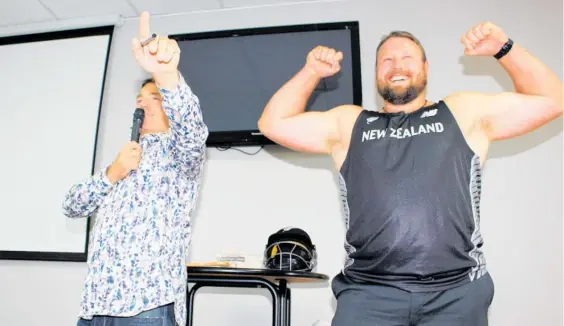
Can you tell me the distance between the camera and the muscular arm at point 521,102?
4.96 feet

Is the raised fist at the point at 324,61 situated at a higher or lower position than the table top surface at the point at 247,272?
higher

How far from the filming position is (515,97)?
5.06ft

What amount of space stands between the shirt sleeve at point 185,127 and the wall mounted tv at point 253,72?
2.76ft

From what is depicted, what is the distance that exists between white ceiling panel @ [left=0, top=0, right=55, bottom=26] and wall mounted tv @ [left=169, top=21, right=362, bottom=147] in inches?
39.5

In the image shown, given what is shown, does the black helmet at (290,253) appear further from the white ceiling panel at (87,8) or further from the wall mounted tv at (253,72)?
the white ceiling panel at (87,8)

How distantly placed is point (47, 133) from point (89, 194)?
1366 millimetres

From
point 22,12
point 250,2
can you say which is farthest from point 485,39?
point 22,12

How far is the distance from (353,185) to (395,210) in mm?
158

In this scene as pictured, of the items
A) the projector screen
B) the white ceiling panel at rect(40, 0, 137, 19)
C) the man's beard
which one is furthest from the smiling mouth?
the white ceiling panel at rect(40, 0, 137, 19)

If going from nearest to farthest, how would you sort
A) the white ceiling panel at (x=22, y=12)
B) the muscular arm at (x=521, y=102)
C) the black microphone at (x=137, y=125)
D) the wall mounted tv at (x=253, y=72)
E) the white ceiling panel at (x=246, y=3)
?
the muscular arm at (x=521, y=102) < the black microphone at (x=137, y=125) < the wall mounted tv at (x=253, y=72) < the white ceiling panel at (x=246, y=3) < the white ceiling panel at (x=22, y=12)

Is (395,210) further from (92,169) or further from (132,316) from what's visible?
(92,169)

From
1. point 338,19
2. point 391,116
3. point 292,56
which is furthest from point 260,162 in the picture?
point 391,116

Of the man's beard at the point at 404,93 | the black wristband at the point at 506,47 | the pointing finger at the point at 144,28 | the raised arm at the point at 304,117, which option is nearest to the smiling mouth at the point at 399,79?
the man's beard at the point at 404,93

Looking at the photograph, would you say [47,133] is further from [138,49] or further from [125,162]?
[138,49]
